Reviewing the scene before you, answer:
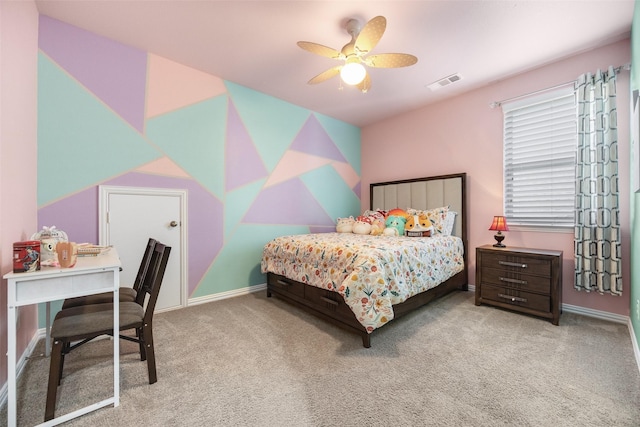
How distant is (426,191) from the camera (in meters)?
3.94

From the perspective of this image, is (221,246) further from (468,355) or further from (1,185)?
(468,355)

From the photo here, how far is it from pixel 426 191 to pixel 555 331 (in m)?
2.16

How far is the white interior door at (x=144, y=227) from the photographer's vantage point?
2553 millimetres

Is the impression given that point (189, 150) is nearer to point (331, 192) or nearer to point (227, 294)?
point (227, 294)

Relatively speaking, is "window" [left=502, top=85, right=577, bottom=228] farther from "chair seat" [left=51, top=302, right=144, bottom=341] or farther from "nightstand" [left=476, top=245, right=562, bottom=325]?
"chair seat" [left=51, top=302, right=144, bottom=341]

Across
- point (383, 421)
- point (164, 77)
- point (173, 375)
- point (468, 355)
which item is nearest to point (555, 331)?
point (468, 355)

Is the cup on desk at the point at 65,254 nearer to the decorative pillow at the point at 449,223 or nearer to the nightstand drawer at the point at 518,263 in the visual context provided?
the nightstand drawer at the point at 518,263

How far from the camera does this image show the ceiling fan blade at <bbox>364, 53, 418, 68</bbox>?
217 cm

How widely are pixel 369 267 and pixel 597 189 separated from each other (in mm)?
2365

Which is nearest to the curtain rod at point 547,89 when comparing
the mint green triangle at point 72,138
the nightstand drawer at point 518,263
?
the nightstand drawer at point 518,263

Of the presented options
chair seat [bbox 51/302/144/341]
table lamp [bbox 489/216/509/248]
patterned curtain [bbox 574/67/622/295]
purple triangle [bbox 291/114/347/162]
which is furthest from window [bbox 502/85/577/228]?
chair seat [bbox 51/302/144/341]

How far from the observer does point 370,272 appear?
2043mm

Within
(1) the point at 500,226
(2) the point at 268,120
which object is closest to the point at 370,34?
(2) the point at 268,120

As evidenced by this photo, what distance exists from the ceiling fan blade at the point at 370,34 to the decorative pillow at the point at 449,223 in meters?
2.36
